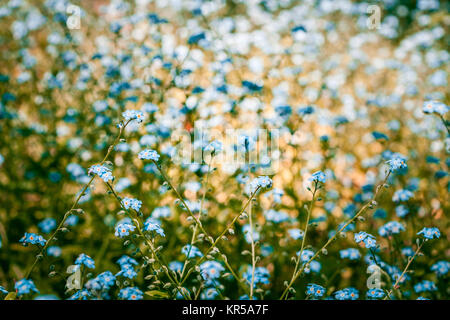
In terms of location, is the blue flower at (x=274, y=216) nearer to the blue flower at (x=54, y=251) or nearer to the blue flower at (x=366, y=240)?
the blue flower at (x=366, y=240)

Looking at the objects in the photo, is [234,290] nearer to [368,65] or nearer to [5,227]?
[5,227]

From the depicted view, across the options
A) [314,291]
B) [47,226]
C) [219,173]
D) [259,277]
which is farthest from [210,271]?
[47,226]

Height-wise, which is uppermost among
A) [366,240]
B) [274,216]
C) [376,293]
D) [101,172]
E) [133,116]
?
[133,116]

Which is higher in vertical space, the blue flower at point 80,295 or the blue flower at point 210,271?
the blue flower at point 210,271

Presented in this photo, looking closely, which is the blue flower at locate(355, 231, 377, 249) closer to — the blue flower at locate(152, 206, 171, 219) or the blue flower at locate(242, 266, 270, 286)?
the blue flower at locate(242, 266, 270, 286)

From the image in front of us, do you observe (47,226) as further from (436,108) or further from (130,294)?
(436,108)

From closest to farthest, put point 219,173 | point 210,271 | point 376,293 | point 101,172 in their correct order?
point 101,172 → point 376,293 → point 210,271 → point 219,173

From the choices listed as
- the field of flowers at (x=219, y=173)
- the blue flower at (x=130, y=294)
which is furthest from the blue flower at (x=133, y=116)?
the blue flower at (x=130, y=294)

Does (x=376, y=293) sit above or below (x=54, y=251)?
below
